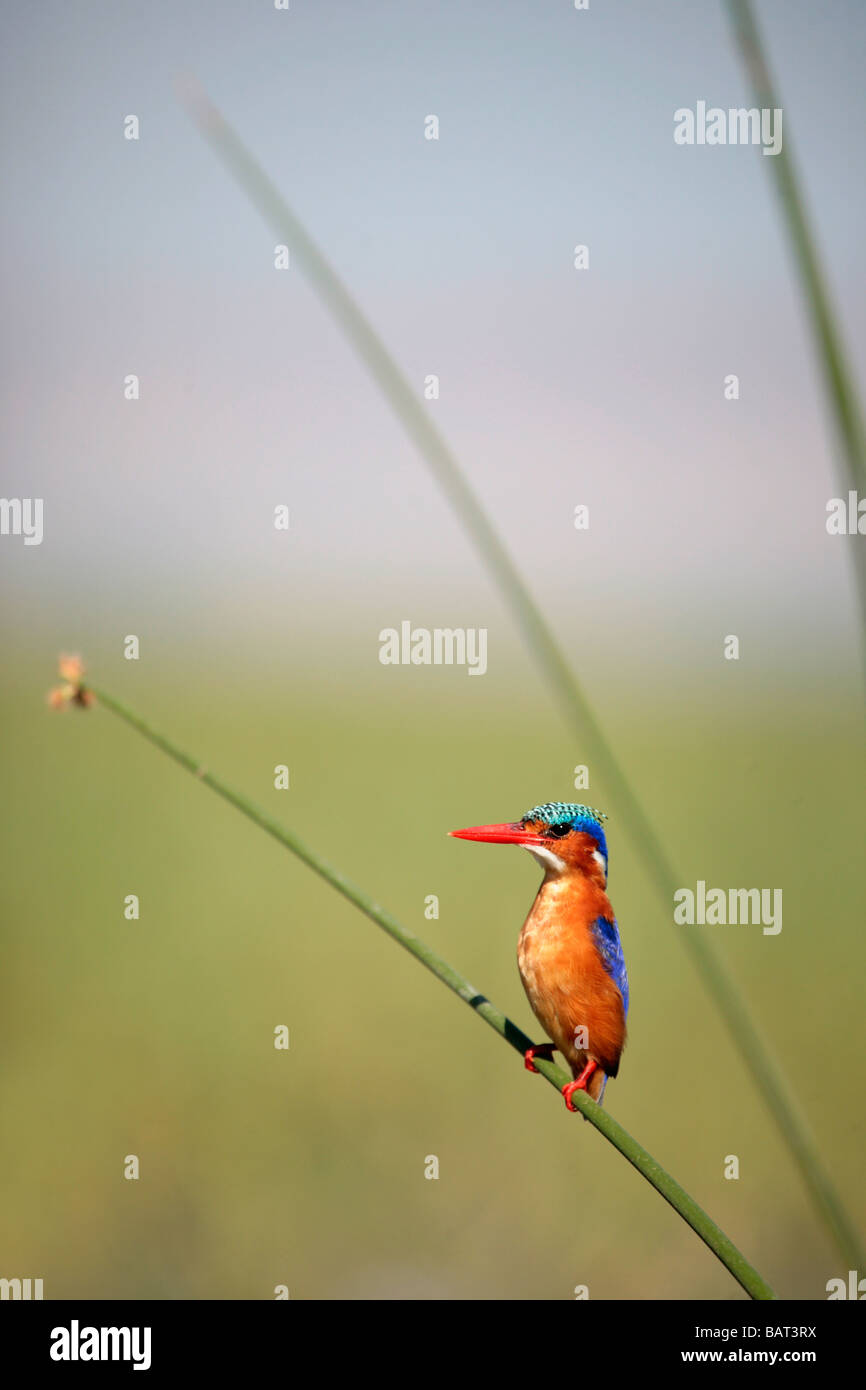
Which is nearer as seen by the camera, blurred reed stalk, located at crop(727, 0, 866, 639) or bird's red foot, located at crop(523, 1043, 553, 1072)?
blurred reed stalk, located at crop(727, 0, 866, 639)

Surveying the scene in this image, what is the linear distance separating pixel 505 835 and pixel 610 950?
246 millimetres

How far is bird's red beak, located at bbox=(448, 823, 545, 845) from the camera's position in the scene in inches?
47.7

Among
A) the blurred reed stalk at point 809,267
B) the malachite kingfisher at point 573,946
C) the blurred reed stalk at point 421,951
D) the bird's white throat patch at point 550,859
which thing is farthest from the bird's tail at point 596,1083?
the blurred reed stalk at point 809,267

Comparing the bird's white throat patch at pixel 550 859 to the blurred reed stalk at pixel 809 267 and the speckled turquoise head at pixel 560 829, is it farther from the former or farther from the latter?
the blurred reed stalk at pixel 809 267

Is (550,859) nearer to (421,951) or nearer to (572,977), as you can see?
(572,977)

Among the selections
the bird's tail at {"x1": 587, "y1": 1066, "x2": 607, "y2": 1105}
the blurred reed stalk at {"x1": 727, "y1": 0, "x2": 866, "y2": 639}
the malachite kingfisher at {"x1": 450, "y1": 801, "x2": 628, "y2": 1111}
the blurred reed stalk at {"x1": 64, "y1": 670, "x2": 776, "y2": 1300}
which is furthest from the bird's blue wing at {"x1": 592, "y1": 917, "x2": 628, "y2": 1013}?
the blurred reed stalk at {"x1": 727, "y1": 0, "x2": 866, "y2": 639}

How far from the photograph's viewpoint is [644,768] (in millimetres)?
3248

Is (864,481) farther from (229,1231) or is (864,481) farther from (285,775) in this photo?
(285,775)

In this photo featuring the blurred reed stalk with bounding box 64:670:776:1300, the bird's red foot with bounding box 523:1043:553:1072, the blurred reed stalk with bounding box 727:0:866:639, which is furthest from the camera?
the bird's red foot with bounding box 523:1043:553:1072

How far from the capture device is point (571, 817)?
136 cm

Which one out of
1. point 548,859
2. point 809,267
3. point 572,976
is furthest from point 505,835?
point 809,267

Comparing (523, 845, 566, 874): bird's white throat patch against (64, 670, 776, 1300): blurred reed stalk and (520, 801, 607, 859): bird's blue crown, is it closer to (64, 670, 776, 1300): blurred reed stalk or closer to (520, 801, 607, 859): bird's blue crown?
(520, 801, 607, 859): bird's blue crown

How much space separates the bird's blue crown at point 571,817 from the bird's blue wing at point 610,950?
10cm
